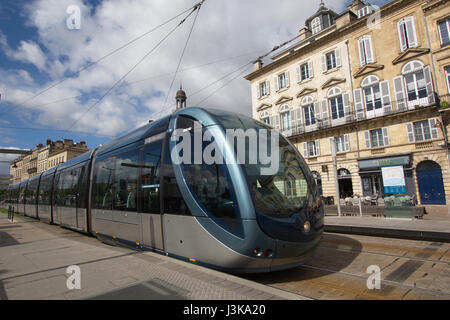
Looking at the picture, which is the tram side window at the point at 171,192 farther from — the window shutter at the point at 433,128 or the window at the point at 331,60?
the window at the point at 331,60

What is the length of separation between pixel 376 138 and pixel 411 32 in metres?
8.55

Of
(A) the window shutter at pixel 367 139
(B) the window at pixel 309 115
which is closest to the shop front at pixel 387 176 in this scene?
(A) the window shutter at pixel 367 139

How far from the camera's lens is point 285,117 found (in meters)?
29.0

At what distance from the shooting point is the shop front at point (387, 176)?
2009cm

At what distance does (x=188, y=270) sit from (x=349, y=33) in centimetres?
2687

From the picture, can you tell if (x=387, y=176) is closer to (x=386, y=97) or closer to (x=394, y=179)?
(x=394, y=179)

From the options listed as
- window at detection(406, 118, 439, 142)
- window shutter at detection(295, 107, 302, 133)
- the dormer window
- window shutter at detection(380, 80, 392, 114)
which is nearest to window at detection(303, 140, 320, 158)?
window shutter at detection(295, 107, 302, 133)

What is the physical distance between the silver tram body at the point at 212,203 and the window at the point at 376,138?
19769mm

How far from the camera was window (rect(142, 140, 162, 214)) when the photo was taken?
18.4 ft

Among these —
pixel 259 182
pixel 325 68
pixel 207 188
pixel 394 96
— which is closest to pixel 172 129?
pixel 207 188

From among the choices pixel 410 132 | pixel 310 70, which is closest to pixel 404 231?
pixel 410 132
